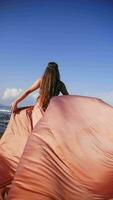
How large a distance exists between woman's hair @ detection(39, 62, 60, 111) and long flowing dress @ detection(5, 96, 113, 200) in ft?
3.40

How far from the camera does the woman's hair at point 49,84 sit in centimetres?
688

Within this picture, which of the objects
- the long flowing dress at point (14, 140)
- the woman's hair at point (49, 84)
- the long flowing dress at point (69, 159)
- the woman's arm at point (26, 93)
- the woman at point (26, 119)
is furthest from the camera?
the woman's arm at point (26, 93)

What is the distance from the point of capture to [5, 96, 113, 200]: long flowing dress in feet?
16.9

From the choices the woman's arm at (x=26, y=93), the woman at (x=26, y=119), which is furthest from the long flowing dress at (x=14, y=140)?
the woman's arm at (x=26, y=93)

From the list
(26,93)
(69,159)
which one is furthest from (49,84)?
(69,159)

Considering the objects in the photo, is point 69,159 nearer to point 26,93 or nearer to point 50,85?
point 50,85

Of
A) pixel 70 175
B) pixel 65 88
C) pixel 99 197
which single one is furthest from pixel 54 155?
pixel 65 88

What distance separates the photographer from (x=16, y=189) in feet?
17.6

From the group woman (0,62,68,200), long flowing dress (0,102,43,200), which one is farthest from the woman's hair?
long flowing dress (0,102,43,200)

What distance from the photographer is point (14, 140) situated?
22.2 feet

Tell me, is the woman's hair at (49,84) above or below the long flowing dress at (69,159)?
above

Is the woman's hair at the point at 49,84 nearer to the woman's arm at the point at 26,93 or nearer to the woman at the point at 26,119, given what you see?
the woman at the point at 26,119

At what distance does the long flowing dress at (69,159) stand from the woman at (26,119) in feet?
3.02

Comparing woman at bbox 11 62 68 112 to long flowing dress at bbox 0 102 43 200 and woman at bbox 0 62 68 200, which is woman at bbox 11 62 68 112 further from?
long flowing dress at bbox 0 102 43 200
